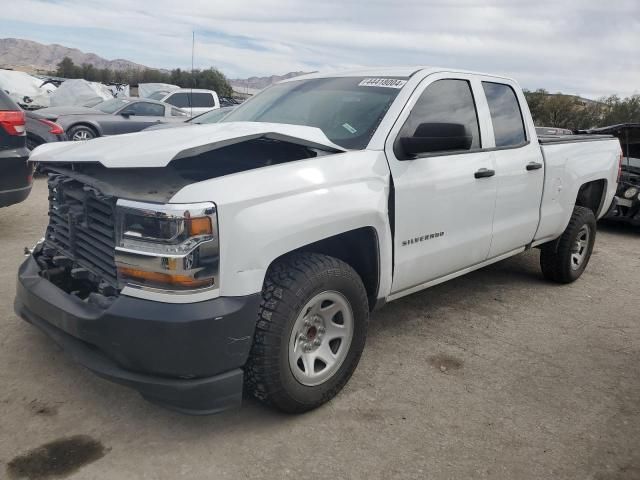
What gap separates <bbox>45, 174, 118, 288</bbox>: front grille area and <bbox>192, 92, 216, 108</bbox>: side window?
13464 millimetres

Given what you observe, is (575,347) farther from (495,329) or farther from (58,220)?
(58,220)

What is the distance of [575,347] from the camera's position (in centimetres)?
405

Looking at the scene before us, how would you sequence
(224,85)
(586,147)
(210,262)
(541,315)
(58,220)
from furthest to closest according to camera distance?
(224,85)
(586,147)
(541,315)
(58,220)
(210,262)

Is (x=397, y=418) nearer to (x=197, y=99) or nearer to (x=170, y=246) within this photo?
(x=170, y=246)

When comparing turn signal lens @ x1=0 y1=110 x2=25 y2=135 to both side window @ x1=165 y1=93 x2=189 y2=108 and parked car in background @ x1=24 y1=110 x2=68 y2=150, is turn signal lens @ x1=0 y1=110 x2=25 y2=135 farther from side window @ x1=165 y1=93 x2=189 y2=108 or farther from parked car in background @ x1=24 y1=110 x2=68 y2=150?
side window @ x1=165 y1=93 x2=189 y2=108

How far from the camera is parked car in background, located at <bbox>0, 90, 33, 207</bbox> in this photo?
554 centimetres

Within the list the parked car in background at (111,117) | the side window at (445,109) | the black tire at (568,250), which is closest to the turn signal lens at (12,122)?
the side window at (445,109)

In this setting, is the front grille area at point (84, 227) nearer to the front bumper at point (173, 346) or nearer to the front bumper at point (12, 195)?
the front bumper at point (173, 346)

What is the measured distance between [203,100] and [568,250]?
13040 mm

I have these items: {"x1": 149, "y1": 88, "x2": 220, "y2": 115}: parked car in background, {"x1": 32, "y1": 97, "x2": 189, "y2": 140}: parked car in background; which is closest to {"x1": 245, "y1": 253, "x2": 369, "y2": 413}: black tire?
{"x1": 32, "y1": 97, "x2": 189, "y2": 140}: parked car in background

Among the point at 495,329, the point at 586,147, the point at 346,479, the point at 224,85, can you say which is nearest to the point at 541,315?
the point at 495,329

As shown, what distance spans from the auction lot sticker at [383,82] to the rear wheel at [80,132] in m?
9.63

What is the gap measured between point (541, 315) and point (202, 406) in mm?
3139

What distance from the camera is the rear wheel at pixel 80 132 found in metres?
11.9
